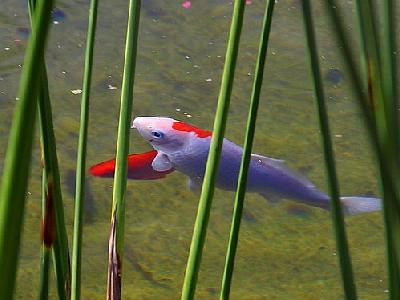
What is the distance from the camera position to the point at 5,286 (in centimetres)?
34

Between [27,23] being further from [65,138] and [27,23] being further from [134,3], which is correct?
[134,3]

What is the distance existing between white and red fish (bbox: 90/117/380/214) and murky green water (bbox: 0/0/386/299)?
26 millimetres

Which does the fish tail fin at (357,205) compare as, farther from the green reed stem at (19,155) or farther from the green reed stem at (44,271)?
the green reed stem at (19,155)

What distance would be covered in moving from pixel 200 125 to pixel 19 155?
165 cm

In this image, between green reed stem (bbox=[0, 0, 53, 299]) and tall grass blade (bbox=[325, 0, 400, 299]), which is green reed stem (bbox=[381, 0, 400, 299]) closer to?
tall grass blade (bbox=[325, 0, 400, 299])

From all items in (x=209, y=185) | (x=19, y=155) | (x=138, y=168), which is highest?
(x=19, y=155)

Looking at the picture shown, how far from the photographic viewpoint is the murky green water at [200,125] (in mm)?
1567

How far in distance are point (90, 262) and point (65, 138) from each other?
0.40 metres

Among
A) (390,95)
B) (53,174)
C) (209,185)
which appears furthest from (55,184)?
(390,95)

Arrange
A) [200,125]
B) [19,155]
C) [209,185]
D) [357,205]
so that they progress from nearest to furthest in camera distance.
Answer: [19,155], [209,185], [357,205], [200,125]

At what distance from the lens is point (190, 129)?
1864 millimetres

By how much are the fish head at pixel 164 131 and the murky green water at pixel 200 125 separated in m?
0.05

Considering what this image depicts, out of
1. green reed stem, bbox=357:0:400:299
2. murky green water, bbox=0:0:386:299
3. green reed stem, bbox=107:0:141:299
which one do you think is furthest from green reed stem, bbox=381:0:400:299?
murky green water, bbox=0:0:386:299

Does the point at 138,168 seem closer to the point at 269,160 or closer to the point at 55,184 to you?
the point at 269,160
